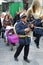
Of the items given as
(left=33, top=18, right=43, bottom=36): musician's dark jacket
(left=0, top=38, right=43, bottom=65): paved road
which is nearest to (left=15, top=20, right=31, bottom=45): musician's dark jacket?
(left=0, top=38, right=43, bottom=65): paved road

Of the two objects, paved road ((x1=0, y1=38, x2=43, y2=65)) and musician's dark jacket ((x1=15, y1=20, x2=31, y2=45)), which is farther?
paved road ((x1=0, y1=38, x2=43, y2=65))

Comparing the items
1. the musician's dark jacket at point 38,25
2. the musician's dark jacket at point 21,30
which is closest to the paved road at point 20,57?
the musician's dark jacket at point 38,25

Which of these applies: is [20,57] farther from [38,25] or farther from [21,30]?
[38,25]

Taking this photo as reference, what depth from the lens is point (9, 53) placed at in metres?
9.80

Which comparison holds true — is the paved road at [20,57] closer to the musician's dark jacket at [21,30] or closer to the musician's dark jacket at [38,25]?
the musician's dark jacket at [38,25]

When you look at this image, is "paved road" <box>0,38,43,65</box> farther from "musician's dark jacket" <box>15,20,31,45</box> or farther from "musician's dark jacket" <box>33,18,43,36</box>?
"musician's dark jacket" <box>15,20,31,45</box>

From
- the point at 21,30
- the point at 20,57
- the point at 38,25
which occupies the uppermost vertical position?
the point at 21,30

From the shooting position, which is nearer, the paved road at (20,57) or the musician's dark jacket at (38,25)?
the paved road at (20,57)

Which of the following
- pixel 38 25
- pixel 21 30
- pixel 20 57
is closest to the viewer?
pixel 21 30

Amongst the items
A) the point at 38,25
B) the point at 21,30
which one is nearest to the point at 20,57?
the point at 21,30

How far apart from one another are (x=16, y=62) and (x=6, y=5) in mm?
12400

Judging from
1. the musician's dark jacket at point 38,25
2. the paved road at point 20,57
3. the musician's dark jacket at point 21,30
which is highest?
the musician's dark jacket at point 21,30

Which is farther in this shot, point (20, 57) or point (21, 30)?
point (20, 57)

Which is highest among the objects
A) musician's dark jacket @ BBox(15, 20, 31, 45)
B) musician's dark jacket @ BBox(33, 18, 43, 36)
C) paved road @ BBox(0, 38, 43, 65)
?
musician's dark jacket @ BBox(15, 20, 31, 45)
